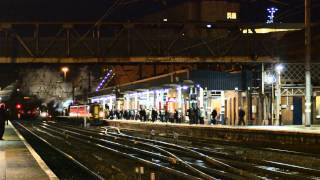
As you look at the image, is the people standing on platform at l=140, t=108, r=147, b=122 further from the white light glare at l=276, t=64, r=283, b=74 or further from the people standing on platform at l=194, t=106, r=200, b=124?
the white light glare at l=276, t=64, r=283, b=74

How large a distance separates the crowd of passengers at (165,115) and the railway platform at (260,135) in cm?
239

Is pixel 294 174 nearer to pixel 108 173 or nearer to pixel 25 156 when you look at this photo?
pixel 108 173

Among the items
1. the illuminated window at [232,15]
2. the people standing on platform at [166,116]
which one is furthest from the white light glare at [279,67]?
the illuminated window at [232,15]

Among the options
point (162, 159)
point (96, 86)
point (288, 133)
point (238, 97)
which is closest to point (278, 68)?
point (238, 97)

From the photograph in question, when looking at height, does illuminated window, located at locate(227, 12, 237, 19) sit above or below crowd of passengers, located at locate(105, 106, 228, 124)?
above

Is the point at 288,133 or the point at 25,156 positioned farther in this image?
the point at 288,133

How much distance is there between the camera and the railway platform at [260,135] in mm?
31595

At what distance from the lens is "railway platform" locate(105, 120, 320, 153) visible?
31595 mm

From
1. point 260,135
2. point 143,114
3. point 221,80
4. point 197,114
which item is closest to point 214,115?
point 197,114

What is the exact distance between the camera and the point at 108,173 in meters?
21.4

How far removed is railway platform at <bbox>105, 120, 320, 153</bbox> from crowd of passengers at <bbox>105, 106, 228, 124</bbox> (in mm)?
2394

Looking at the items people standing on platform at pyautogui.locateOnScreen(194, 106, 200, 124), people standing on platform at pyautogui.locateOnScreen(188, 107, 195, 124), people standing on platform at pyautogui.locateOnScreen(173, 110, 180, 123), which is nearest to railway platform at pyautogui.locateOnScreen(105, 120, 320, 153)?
people standing on platform at pyautogui.locateOnScreen(188, 107, 195, 124)

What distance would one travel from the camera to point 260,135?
3662cm

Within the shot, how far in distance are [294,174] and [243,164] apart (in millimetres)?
3366
